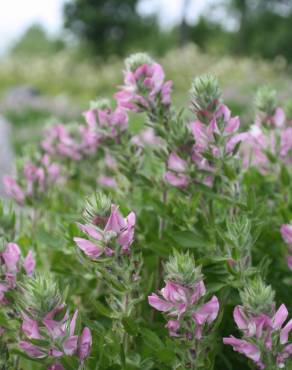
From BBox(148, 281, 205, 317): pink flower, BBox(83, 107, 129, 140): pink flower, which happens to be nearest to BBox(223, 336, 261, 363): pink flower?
BBox(148, 281, 205, 317): pink flower

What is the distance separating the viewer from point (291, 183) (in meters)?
2.36

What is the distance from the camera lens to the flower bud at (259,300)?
129cm

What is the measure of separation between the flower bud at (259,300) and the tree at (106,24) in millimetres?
31360

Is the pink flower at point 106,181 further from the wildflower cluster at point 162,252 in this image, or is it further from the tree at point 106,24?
the tree at point 106,24

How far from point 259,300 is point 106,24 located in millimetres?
32768

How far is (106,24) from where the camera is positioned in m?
32.6

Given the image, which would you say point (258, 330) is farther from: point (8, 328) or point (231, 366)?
point (8, 328)

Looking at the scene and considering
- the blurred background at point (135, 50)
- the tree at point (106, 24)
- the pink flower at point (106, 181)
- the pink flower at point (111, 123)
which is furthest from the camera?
the tree at point (106, 24)

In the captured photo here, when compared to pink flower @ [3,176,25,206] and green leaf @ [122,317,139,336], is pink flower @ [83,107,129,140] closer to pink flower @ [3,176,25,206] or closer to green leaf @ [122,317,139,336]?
pink flower @ [3,176,25,206]

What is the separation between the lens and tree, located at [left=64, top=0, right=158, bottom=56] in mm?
31891

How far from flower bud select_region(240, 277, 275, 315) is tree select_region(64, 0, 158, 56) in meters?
31.4

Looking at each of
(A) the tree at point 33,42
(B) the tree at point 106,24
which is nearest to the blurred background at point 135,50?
(B) the tree at point 106,24

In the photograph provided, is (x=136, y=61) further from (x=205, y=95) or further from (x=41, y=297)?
(x=41, y=297)

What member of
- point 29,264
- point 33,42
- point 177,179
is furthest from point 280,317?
point 33,42
